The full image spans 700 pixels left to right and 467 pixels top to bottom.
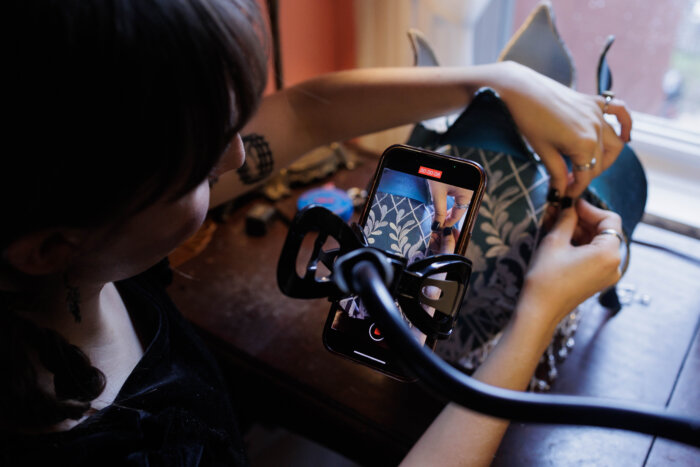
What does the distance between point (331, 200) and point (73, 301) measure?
1.26 ft

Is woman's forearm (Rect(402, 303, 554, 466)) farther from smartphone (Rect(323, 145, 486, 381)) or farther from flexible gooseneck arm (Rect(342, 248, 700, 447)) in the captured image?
flexible gooseneck arm (Rect(342, 248, 700, 447))

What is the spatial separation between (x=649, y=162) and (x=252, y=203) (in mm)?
789

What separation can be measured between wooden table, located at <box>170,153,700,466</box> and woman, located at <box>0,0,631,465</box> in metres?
0.08

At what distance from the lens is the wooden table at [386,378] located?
0.47 m

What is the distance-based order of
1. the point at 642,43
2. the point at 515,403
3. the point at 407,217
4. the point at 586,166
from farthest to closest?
the point at 642,43 < the point at 586,166 < the point at 407,217 < the point at 515,403

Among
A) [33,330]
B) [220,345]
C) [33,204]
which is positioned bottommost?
[220,345]

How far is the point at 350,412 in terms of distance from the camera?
508 mm

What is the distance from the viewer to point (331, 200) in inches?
27.8

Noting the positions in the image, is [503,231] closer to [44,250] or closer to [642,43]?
[44,250]

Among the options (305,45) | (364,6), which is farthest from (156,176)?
(305,45)

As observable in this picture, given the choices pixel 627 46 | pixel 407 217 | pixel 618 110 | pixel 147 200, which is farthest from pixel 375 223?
pixel 627 46

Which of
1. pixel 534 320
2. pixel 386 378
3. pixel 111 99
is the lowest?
pixel 386 378

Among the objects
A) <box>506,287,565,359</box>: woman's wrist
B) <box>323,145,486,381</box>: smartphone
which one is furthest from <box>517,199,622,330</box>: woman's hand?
<box>323,145,486,381</box>: smartphone

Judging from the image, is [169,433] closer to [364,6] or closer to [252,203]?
[252,203]
